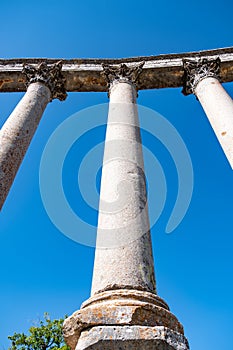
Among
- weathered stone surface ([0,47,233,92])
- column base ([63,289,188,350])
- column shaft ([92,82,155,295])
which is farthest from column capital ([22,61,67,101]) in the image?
column base ([63,289,188,350])

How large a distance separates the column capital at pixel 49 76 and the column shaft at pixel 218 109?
1449cm

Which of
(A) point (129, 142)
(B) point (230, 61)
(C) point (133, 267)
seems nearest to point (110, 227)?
(C) point (133, 267)

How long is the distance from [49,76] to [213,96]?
17035 mm

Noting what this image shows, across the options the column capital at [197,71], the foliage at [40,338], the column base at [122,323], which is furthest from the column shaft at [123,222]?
the foliage at [40,338]

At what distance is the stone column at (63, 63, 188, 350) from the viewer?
32.2ft

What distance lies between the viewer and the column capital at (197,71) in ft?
120

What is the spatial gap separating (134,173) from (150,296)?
811 cm

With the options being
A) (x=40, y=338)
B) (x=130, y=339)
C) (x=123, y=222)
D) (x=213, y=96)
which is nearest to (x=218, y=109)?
(x=213, y=96)

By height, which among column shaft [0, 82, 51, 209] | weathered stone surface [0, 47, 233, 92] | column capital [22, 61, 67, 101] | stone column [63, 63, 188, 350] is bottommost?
stone column [63, 63, 188, 350]

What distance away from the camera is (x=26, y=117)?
28312 millimetres

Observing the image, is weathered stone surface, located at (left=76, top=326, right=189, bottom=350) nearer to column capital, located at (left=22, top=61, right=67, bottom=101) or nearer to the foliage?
column capital, located at (left=22, top=61, right=67, bottom=101)

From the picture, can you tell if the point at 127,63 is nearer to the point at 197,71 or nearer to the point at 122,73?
the point at 122,73

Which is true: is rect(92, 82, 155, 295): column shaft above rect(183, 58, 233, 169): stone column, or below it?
below

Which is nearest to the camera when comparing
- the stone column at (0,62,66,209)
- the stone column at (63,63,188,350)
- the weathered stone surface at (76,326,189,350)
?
the weathered stone surface at (76,326,189,350)
